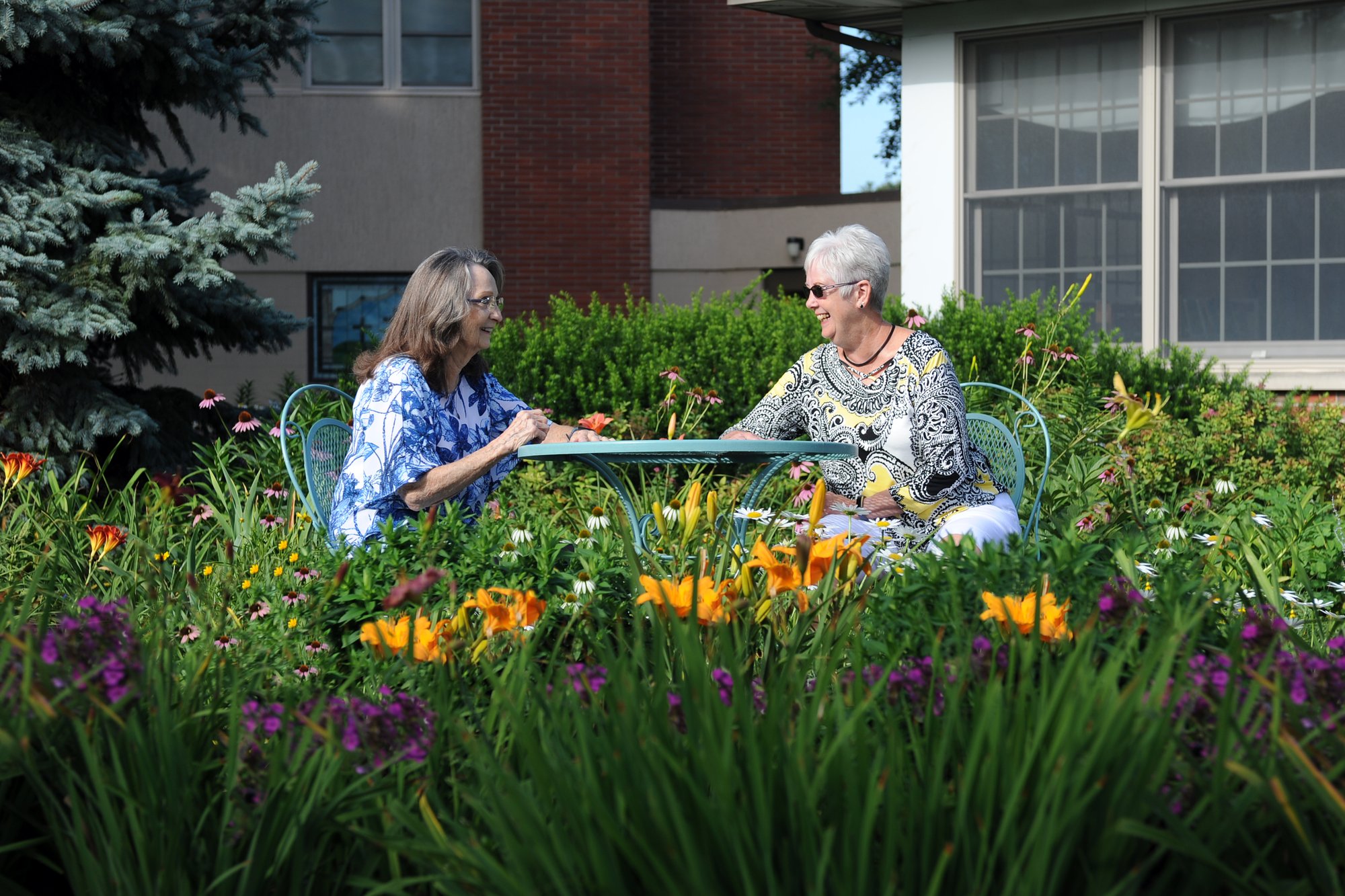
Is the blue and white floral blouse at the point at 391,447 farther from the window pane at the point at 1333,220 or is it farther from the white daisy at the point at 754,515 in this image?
the window pane at the point at 1333,220

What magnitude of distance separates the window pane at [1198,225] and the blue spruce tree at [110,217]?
Answer: 16.0 ft

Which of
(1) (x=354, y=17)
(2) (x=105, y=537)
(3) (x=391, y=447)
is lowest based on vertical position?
(2) (x=105, y=537)

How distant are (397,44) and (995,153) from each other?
729 centimetres

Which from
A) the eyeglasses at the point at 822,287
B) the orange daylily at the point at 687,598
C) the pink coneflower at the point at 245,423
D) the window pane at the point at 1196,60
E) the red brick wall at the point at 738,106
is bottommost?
the orange daylily at the point at 687,598

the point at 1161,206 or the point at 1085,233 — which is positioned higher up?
the point at 1161,206

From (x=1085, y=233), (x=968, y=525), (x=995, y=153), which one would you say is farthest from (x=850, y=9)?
(x=968, y=525)

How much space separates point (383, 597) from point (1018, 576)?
1.29 meters

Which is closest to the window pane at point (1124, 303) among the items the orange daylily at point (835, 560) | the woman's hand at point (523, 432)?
the woman's hand at point (523, 432)

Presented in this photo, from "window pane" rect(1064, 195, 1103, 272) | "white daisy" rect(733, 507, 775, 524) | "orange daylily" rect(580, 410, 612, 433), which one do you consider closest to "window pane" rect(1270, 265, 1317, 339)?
"window pane" rect(1064, 195, 1103, 272)

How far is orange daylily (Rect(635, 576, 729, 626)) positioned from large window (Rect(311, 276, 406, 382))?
458 inches

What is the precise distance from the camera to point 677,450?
328 centimetres

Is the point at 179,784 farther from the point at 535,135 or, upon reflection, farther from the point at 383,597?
the point at 535,135

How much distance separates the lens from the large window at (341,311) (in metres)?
13.4

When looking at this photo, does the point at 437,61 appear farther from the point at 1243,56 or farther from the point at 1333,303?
the point at 1333,303
